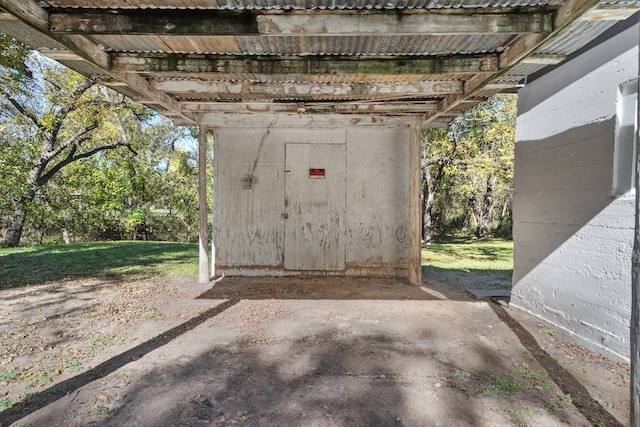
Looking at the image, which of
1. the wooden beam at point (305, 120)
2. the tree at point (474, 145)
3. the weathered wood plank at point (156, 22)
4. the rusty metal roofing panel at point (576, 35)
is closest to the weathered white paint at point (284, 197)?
the wooden beam at point (305, 120)

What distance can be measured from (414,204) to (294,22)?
415 cm

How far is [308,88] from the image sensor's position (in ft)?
14.4

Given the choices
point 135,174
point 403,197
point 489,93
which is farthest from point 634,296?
point 135,174

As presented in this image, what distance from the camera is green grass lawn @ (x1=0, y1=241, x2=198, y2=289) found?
6453 mm

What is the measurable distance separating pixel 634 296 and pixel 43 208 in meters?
12.8

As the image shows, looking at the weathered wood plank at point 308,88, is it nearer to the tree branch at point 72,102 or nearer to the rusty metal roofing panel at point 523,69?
the rusty metal roofing panel at point 523,69

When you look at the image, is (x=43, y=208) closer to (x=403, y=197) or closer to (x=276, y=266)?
(x=276, y=266)

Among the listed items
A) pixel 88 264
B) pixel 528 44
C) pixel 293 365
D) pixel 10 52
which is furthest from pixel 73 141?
pixel 528 44

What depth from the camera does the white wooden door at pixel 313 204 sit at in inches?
256

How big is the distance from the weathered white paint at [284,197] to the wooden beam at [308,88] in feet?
6.75

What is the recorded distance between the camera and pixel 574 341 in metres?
3.66

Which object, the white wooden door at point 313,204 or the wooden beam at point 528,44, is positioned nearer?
the wooden beam at point 528,44

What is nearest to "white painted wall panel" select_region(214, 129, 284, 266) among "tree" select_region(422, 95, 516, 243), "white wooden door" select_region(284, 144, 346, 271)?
"white wooden door" select_region(284, 144, 346, 271)

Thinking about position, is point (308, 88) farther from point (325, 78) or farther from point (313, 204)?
point (313, 204)
